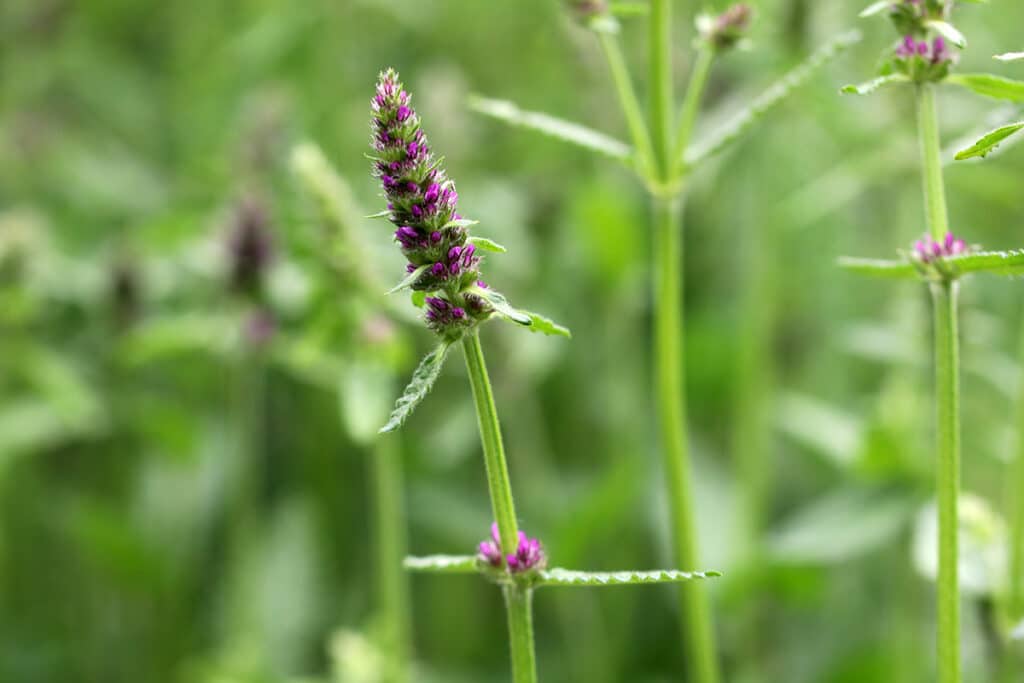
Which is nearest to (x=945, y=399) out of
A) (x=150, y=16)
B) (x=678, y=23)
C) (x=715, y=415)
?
(x=715, y=415)

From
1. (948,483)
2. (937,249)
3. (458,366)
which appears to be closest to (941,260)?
(937,249)

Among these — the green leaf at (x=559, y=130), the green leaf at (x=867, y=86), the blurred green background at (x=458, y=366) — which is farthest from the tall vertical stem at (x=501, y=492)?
the blurred green background at (x=458, y=366)

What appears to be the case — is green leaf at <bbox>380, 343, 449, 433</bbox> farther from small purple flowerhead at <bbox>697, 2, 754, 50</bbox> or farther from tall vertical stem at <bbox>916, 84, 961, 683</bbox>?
small purple flowerhead at <bbox>697, 2, 754, 50</bbox>

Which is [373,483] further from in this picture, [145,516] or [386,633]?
[386,633]

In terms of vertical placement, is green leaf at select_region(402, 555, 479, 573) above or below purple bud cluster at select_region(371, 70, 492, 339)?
below

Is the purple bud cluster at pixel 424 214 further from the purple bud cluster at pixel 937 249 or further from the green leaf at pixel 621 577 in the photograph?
the purple bud cluster at pixel 937 249

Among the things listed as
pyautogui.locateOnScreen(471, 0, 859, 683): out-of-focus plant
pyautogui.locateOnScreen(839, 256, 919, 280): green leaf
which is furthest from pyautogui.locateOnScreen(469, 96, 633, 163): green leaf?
pyautogui.locateOnScreen(839, 256, 919, 280): green leaf
